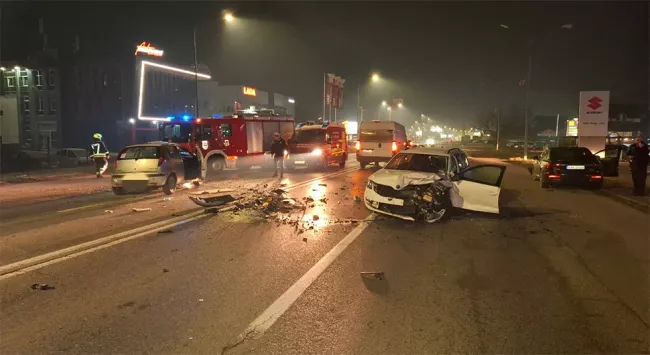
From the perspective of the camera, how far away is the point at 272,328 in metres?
4.28

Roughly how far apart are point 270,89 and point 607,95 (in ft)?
187

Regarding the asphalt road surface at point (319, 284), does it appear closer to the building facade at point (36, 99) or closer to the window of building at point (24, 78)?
the building facade at point (36, 99)

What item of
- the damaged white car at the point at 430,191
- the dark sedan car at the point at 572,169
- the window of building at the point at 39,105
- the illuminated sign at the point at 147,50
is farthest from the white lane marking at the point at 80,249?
the window of building at the point at 39,105

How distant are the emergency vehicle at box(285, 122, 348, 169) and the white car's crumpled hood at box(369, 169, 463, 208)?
13023 millimetres

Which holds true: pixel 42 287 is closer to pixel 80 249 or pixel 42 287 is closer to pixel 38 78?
pixel 80 249

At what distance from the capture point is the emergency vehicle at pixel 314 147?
75.5 feet

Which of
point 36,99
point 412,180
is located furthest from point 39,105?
point 412,180

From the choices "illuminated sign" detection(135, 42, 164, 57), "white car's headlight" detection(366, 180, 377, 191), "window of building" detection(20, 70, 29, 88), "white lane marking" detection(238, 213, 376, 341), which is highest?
"illuminated sign" detection(135, 42, 164, 57)

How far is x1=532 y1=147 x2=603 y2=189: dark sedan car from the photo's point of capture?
15.4 metres

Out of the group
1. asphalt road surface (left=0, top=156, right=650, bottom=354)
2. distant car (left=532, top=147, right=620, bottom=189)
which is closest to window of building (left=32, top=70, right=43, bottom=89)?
asphalt road surface (left=0, top=156, right=650, bottom=354)

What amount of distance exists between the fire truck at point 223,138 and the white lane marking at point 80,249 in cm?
1059

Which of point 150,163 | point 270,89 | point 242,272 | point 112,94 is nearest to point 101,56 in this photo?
point 112,94

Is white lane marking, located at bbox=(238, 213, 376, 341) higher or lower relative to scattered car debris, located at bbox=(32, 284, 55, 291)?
higher

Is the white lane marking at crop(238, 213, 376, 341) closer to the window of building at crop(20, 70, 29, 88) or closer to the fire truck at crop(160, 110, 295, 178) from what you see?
the fire truck at crop(160, 110, 295, 178)
